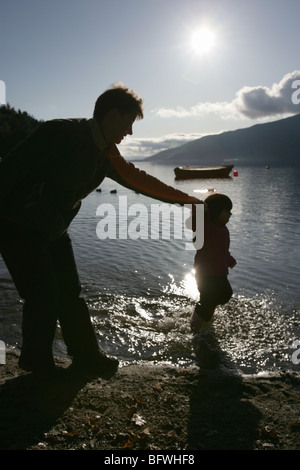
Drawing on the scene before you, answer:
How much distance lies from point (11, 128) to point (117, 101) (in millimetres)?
57918

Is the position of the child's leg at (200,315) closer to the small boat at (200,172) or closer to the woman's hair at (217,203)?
the woman's hair at (217,203)

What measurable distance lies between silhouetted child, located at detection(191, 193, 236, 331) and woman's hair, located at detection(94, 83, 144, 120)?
1938 mm

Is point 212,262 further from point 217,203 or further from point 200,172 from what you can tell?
point 200,172

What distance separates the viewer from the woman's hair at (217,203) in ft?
14.8

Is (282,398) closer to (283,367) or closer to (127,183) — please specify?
(283,367)

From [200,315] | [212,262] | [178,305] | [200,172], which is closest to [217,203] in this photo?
[212,262]

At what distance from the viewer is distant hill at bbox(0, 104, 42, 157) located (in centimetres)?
5128

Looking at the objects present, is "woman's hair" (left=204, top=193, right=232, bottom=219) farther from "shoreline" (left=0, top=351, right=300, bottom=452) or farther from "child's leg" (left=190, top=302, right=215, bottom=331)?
"shoreline" (left=0, top=351, right=300, bottom=452)

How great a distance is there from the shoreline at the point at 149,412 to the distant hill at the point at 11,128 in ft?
165

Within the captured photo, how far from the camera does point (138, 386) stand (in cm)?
319

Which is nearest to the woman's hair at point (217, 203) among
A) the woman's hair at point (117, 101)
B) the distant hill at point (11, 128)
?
the woman's hair at point (117, 101)

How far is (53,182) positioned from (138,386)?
6.40 ft

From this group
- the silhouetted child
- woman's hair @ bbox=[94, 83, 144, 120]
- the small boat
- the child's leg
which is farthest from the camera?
the small boat

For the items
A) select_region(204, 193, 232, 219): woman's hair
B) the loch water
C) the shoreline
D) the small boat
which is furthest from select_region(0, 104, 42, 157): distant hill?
the shoreline
